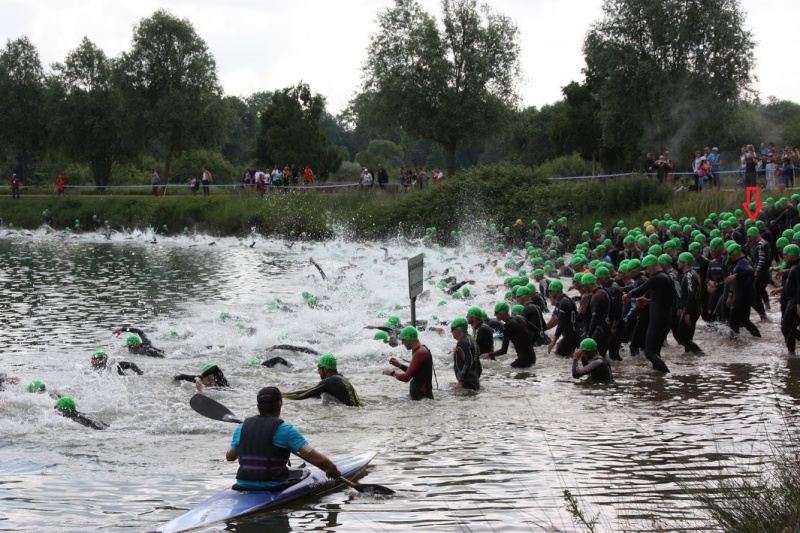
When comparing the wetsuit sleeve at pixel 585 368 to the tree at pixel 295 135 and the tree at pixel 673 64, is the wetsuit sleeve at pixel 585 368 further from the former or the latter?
the tree at pixel 295 135

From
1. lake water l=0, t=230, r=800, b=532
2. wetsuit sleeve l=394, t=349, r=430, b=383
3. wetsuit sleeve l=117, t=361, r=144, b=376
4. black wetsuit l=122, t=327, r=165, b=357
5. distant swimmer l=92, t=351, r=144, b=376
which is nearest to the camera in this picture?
lake water l=0, t=230, r=800, b=532

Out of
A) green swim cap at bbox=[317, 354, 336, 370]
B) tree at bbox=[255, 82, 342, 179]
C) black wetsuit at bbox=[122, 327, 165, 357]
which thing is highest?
tree at bbox=[255, 82, 342, 179]

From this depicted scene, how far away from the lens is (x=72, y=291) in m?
29.9

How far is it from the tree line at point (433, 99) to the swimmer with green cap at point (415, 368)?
3069 cm

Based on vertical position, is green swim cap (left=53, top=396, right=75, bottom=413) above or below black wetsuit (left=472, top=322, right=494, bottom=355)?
below

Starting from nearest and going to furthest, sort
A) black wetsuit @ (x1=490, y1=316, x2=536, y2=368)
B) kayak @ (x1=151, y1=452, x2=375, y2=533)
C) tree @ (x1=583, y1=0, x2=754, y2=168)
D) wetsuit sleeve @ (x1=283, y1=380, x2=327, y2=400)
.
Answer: kayak @ (x1=151, y1=452, x2=375, y2=533), wetsuit sleeve @ (x1=283, y1=380, x2=327, y2=400), black wetsuit @ (x1=490, y1=316, x2=536, y2=368), tree @ (x1=583, y1=0, x2=754, y2=168)

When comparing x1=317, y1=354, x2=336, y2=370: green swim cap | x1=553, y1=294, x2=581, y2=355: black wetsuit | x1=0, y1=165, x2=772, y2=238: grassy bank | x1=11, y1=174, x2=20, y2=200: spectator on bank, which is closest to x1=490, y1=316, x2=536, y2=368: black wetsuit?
x1=553, y1=294, x2=581, y2=355: black wetsuit

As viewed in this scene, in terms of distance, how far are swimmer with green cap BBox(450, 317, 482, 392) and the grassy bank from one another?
1970 cm

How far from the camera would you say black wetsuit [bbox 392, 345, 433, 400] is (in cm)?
1295

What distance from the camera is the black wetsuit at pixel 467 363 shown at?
13.4 m

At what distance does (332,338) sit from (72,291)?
13.7 m

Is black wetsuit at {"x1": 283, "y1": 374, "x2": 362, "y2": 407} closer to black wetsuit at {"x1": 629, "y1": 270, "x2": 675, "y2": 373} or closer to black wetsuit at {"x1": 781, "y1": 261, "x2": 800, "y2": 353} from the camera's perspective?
black wetsuit at {"x1": 629, "y1": 270, "x2": 675, "y2": 373}

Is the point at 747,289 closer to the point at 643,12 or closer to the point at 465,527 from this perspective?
the point at 465,527

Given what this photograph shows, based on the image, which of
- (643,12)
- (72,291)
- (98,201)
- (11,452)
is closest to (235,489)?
(11,452)
